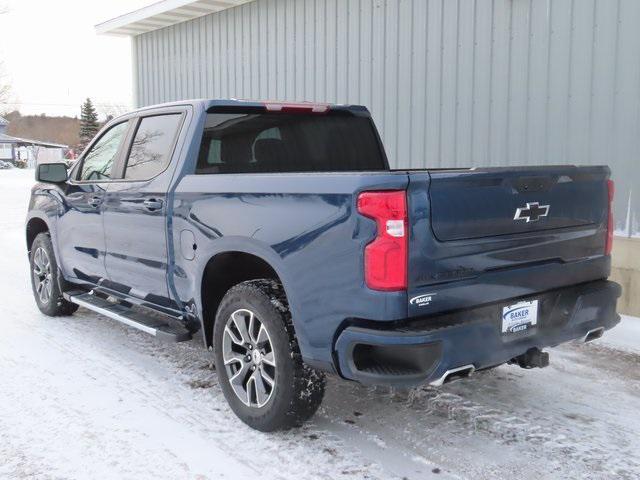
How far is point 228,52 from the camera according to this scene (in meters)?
11.3

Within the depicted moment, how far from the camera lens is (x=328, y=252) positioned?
10.2 feet

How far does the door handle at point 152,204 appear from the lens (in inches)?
170

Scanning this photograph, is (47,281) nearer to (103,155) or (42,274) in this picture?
(42,274)

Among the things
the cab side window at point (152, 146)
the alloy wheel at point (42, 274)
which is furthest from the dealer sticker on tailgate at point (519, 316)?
the alloy wheel at point (42, 274)

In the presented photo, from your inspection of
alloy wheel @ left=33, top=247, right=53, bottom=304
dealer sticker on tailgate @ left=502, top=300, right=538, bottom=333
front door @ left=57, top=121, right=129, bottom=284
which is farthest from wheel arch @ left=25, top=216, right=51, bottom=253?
dealer sticker on tailgate @ left=502, top=300, right=538, bottom=333

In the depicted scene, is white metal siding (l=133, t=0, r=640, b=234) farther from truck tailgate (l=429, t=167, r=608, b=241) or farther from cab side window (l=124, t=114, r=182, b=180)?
cab side window (l=124, t=114, r=182, b=180)

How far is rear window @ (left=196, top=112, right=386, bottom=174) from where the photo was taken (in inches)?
175

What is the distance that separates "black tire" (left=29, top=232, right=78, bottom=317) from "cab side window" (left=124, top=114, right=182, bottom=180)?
1761 millimetres

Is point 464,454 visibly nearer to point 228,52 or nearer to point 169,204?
point 169,204

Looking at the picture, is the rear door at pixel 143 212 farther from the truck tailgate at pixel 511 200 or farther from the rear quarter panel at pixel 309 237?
the truck tailgate at pixel 511 200

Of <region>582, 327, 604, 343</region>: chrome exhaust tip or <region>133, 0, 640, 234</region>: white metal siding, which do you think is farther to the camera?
<region>133, 0, 640, 234</region>: white metal siding

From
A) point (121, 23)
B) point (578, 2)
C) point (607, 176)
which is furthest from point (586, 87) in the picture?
point (121, 23)

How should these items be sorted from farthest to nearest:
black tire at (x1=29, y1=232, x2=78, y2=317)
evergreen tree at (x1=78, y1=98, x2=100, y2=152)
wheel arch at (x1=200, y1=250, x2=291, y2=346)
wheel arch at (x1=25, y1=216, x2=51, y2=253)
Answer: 1. evergreen tree at (x1=78, y1=98, x2=100, y2=152)
2. wheel arch at (x1=25, y1=216, x2=51, y2=253)
3. black tire at (x1=29, y1=232, x2=78, y2=317)
4. wheel arch at (x1=200, y1=250, x2=291, y2=346)

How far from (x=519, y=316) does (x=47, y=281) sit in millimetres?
4657
